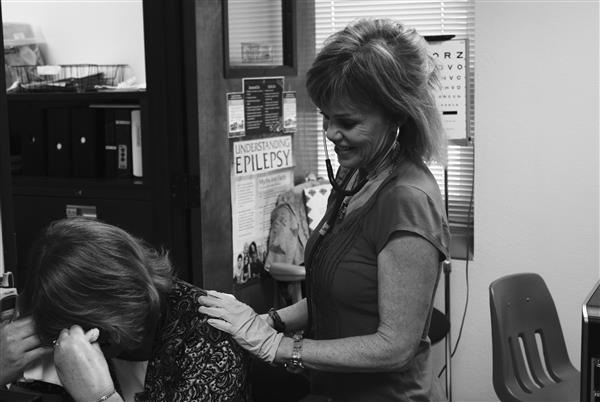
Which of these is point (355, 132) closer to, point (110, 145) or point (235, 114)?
point (235, 114)

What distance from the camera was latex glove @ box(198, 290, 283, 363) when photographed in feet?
5.54

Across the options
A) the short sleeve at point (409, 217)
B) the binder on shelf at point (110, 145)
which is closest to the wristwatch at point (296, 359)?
the short sleeve at point (409, 217)

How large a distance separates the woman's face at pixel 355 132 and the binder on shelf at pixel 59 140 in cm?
193

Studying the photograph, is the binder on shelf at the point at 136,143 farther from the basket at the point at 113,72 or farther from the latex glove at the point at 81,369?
the latex glove at the point at 81,369

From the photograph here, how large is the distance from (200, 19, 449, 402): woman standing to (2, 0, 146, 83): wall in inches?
85.7

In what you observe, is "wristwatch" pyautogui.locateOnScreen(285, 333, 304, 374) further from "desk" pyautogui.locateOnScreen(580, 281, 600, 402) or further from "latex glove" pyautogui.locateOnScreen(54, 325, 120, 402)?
"desk" pyautogui.locateOnScreen(580, 281, 600, 402)

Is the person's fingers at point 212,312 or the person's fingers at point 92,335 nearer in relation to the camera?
the person's fingers at point 92,335

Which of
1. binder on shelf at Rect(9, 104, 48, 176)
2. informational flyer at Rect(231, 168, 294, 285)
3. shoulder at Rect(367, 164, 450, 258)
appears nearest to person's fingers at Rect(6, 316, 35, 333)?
shoulder at Rect(367, 164, 450, 258)

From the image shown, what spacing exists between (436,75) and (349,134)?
0.25 m

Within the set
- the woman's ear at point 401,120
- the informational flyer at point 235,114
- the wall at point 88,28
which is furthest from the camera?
the wall at point 88,28

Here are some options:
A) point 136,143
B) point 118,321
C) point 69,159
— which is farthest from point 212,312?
point 69,159

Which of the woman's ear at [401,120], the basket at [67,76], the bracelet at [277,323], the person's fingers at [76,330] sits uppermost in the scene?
the basket at [67,76]

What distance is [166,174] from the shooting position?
9.46ft

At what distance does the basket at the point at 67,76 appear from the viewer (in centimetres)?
346
